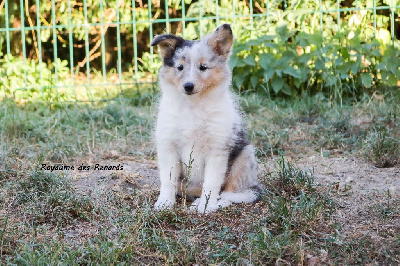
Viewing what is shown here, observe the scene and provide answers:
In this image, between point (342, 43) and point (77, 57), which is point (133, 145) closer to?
point (342, 43)

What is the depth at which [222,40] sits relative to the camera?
456 cm

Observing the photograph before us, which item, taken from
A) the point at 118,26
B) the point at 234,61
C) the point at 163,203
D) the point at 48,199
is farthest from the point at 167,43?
the point at 118,26

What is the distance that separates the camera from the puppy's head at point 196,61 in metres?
4.36

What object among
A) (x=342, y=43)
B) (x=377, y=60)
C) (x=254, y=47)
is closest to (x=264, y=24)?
(x=254, y=47)

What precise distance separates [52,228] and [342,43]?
5.45 meters

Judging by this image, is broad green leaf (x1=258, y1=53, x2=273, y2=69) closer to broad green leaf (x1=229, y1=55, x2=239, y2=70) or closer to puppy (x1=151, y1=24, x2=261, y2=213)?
broad green leaf (x1=229, y1=55, x2=239, y2=70)

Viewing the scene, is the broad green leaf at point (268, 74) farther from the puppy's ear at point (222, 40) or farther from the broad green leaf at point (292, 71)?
the puppy's ear at point (222, 40)

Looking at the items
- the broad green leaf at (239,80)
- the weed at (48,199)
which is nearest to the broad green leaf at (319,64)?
the broad green leaf at (239,80)

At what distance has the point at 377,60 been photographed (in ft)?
26.8

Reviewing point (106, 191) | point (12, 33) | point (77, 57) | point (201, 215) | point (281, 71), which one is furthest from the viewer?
point (77, 57)

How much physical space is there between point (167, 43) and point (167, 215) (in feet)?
4.45

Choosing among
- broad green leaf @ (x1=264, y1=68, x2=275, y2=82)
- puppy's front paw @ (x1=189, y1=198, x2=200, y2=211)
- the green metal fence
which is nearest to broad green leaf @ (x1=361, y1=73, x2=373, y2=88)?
the green metal fence

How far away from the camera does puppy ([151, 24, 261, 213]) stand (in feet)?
14.3

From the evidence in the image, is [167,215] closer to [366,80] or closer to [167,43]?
[167,43]
